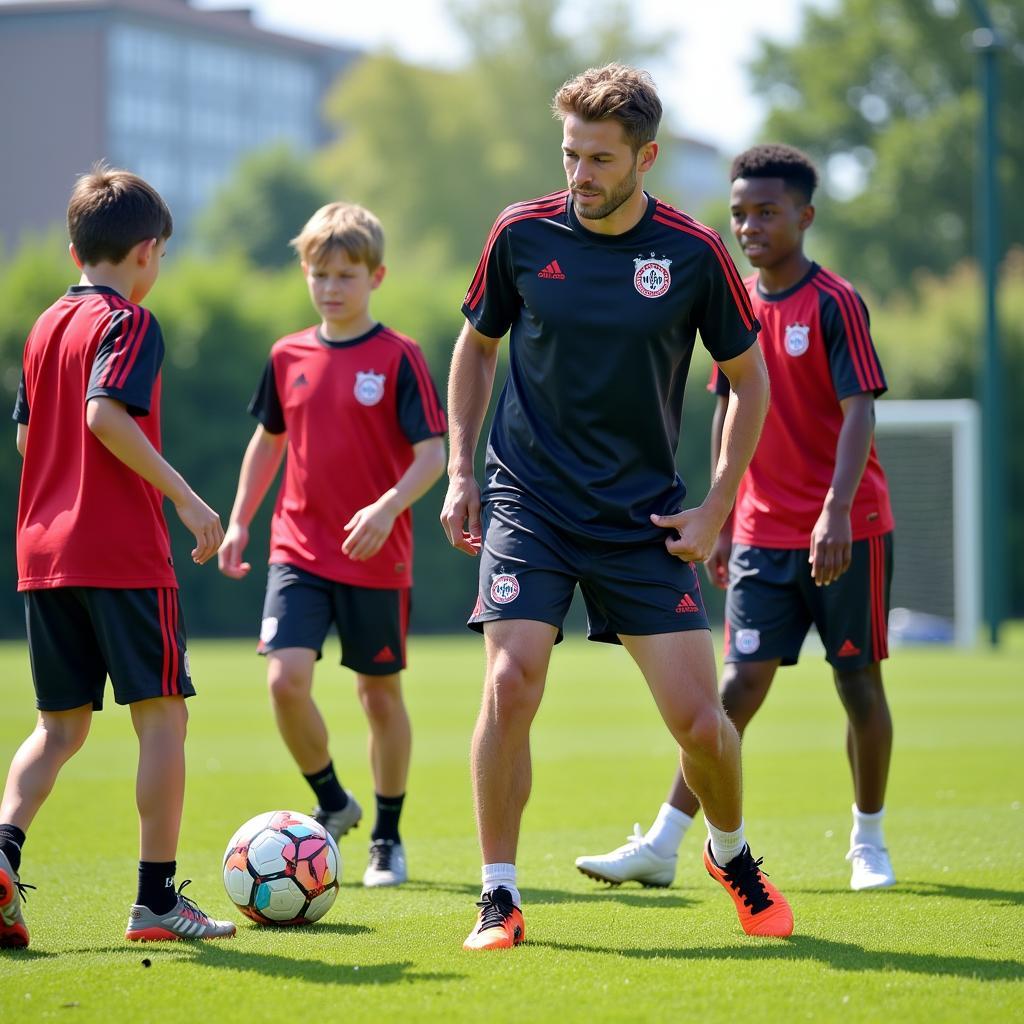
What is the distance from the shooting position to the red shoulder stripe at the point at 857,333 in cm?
618

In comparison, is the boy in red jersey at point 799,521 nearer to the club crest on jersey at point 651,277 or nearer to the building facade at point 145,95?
the club crest on jersey at point 651,277

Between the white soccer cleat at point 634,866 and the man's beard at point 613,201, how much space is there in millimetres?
2433

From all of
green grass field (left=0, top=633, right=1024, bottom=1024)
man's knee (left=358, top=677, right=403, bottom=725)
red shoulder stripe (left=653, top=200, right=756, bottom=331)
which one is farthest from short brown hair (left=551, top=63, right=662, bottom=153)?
man's knee (left=358, top=677, right=403, bottom=725)

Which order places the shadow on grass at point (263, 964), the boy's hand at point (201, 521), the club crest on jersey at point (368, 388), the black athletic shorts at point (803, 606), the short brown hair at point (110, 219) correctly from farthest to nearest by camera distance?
the club crest on jersey at point (368, 388)
the black athletic shorts at point (803, 606)
the short brown hair at point (110, 219)
the boy's hand at point (201, 521)
the shadow on grass at point (263, 964)

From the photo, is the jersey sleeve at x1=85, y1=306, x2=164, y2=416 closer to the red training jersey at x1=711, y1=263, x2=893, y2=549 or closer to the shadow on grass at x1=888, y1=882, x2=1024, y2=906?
the red training jersey at x1=711, y1=263, x2=893, y2=549

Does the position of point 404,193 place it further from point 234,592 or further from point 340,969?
point 340,969

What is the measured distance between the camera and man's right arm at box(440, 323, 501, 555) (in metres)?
5.04

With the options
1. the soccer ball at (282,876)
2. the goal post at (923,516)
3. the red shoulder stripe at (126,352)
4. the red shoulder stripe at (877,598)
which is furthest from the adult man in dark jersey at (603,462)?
the goal post at (923,516)

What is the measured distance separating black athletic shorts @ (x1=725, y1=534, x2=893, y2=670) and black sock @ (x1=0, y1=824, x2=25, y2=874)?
111 inches

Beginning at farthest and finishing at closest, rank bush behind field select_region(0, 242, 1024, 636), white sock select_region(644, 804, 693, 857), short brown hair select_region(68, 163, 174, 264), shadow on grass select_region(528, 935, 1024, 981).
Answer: bush behind field select_region(0, 242, 1024, 636) → white sock select_region(644, 804, 693, 857) → short brown hair select_region(68, 163, 174, 264) → shadow on grass select_region(528, 935, 1024, 981)

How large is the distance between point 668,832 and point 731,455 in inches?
71.2

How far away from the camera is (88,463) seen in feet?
16.4

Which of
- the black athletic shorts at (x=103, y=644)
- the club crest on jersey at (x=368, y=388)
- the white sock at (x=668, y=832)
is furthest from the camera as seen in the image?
the club crest on jersey at (x=368, y=388)

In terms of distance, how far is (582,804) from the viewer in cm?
848
